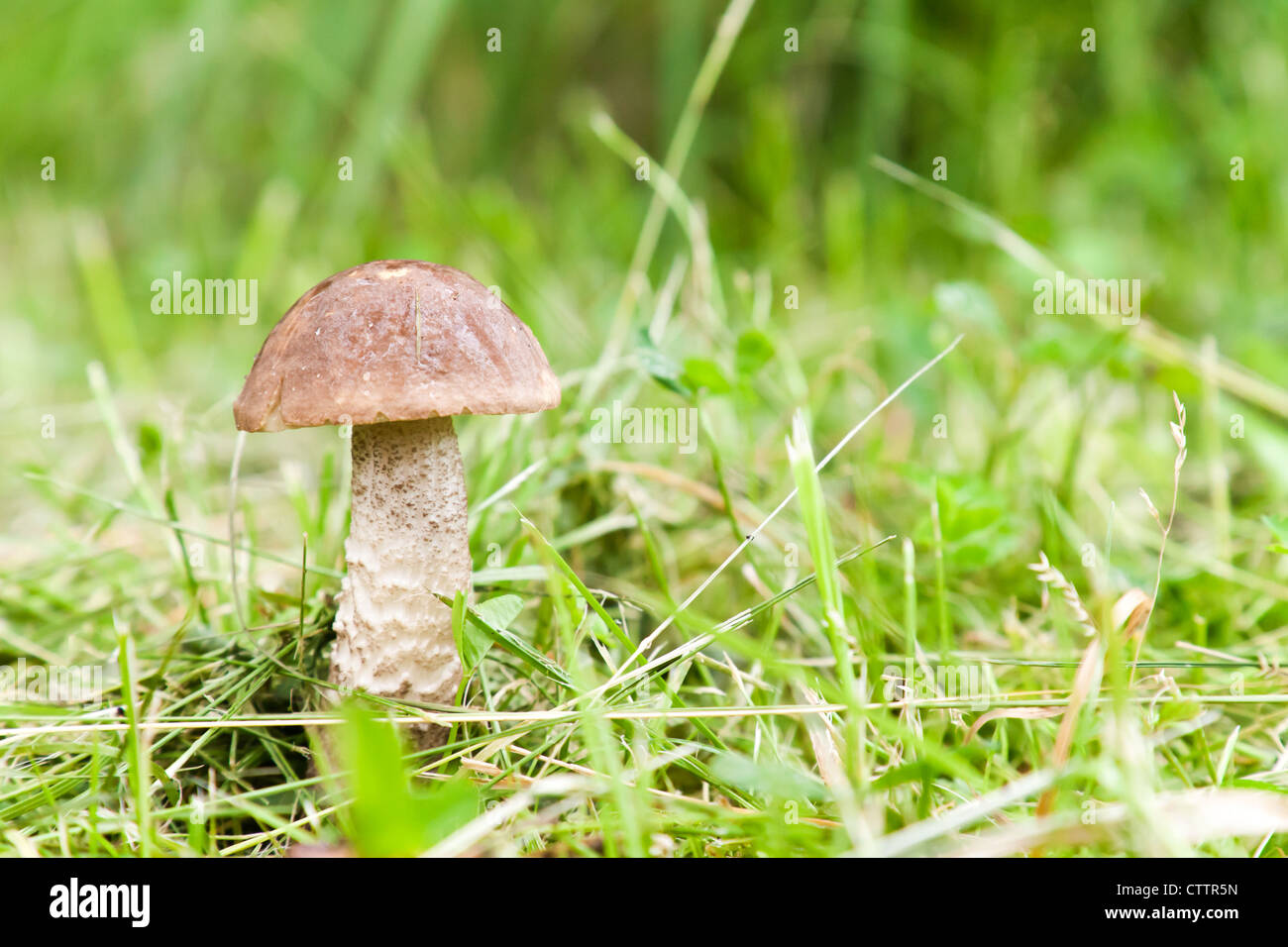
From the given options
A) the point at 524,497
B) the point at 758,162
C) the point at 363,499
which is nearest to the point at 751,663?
the point at 524,497

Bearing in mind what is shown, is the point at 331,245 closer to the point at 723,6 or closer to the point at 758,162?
the point at 758,162

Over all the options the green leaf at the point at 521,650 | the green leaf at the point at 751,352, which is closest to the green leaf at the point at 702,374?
the green leaf at the point at 751,352

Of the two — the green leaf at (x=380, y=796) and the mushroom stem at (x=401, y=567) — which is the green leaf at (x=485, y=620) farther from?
the green leaf at (x=380, y=796)

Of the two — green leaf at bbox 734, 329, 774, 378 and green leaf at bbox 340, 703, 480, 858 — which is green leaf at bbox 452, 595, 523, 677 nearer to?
green leaf at bbox 340, 703, 480, 858

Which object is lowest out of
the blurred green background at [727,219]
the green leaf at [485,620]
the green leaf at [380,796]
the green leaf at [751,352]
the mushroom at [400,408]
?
the green leaf at [380,796]

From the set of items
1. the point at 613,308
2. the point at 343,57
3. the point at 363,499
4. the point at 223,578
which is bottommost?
the point at 223,578

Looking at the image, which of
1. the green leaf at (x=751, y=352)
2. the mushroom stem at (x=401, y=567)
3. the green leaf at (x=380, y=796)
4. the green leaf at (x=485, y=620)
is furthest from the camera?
the green leaf at (x=751, y=352)
